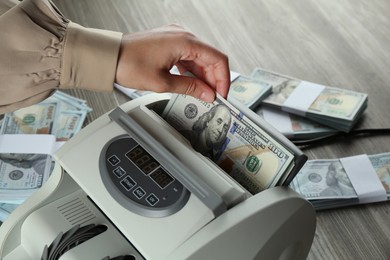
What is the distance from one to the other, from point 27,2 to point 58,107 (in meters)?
0.72

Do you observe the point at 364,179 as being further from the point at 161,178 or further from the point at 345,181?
the point at 161,178

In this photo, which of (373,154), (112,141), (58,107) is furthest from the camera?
(58,107)

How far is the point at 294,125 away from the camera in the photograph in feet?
4.60

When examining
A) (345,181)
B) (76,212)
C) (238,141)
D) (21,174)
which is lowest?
(21,174)

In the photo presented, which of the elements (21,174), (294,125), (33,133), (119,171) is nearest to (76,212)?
(119,171)

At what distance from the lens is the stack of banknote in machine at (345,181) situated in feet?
3.95

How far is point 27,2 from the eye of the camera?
750 millimetres

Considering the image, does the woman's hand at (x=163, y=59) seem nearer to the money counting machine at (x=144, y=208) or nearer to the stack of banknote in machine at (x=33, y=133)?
the money counting machine at (x=144, y=208)

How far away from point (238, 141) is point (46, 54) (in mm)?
312

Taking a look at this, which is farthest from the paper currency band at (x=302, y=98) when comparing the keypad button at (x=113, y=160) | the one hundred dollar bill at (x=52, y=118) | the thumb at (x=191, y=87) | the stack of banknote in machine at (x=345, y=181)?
the keypad button at (x=113, y=160)

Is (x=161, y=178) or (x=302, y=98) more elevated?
(x=161, y=178)

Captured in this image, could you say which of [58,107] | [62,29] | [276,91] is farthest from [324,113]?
[62,29]

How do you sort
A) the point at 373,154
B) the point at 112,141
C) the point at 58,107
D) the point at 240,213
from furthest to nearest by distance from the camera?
the point at 58,107
the point at 373,154
the point at 112,141
the point at 240,213

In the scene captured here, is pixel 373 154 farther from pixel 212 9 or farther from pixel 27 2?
pixel 27 2
